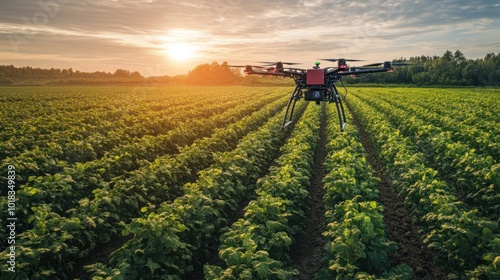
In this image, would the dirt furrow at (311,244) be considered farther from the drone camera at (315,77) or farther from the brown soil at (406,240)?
the drone camera at (315,77)

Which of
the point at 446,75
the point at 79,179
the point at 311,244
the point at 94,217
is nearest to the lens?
the point at 94,217

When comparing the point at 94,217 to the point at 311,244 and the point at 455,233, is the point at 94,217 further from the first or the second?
the point at 455,233

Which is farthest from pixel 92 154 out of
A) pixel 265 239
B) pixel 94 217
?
pixel 265 239

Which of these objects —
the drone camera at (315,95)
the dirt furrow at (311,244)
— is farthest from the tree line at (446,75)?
the dirt furrow at (311,244)

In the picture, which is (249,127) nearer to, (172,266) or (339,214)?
(339,214)

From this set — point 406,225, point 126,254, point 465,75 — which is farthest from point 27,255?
point 465,75

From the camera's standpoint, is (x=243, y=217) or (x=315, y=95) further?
(x=315, y=95)
